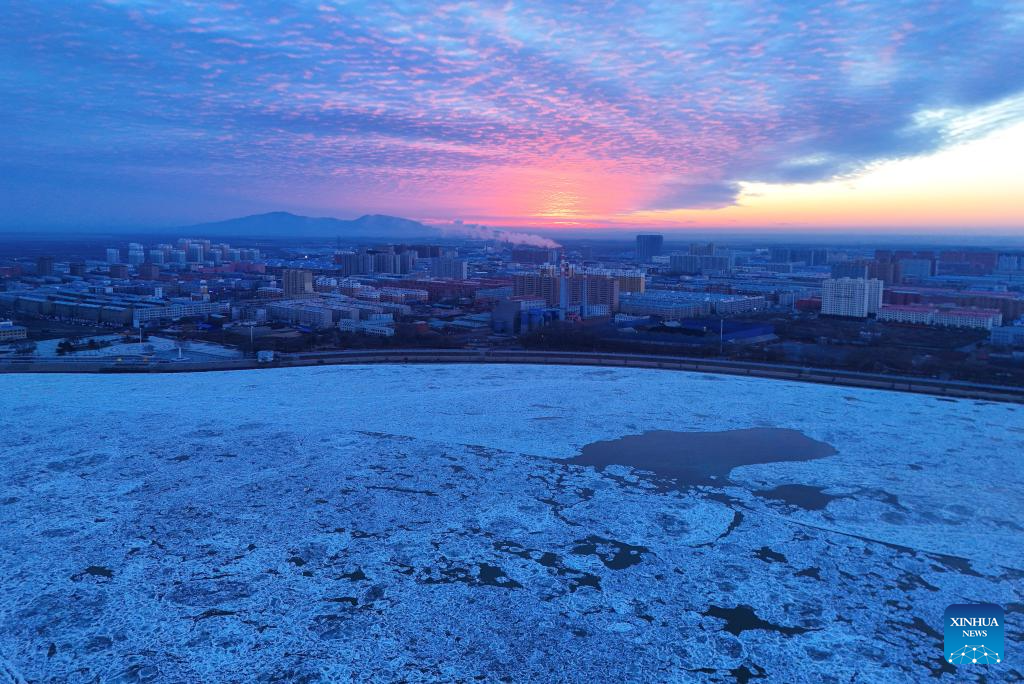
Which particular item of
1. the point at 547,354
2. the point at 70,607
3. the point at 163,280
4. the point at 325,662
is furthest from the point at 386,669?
the point at 163,280

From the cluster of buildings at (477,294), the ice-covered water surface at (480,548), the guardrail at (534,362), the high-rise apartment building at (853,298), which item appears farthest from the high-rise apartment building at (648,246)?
the ice-covered water surface at (480,548)

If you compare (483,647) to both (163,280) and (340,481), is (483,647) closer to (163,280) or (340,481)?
(340,481)

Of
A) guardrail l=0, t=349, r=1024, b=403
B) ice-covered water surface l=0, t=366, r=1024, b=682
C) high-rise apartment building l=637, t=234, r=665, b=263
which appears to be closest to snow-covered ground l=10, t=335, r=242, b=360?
guardrail l=0, t=349, r=1024, b=403

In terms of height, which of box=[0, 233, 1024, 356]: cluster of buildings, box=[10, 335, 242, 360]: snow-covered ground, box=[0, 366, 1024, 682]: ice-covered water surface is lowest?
box=[0, 366, 1024, 682]: ice-covered water surface

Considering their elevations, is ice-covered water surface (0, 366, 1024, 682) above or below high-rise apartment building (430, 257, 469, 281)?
below

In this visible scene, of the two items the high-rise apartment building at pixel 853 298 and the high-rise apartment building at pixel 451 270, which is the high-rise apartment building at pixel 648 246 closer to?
the high-rise apartment building at pixel 451 270

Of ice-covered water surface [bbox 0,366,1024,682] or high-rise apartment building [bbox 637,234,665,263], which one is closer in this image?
ice-covered water surface [bbox 0,366,1024,682]

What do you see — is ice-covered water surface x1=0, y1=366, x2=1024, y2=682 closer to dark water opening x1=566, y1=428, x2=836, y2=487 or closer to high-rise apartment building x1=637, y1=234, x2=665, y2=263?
dark water opening x1=566, y1=428, x2=836, y2=487
